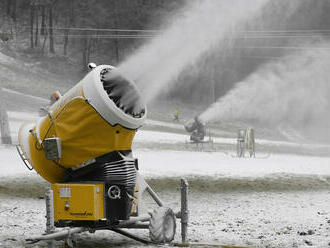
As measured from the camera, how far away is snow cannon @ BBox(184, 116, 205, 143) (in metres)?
31.3

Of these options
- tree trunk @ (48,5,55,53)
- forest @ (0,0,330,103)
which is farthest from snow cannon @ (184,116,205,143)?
tree trunk @ (48,5,55,53)

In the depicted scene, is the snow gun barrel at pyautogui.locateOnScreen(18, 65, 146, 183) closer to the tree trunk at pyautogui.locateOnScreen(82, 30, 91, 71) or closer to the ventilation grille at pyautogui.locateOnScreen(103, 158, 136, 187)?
the ventilation grille at pyautogui.locateOnScreen(103, 158, 136, 187)

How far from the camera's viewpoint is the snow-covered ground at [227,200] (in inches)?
390

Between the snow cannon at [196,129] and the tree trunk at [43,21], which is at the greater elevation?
the tree trunk at [43,21]

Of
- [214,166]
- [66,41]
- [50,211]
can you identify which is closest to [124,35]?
[66,41]

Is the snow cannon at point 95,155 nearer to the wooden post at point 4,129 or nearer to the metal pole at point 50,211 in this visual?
the metal pole at point 50,211

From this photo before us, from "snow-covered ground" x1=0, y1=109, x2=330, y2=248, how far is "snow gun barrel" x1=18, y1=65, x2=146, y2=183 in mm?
1402

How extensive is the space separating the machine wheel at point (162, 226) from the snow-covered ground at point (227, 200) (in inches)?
20.9

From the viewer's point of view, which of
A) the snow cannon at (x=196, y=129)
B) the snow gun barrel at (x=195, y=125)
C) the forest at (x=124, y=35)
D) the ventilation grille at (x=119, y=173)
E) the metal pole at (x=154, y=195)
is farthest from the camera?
the forest at (x=124, y=35)

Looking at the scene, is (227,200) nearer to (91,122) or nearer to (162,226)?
(162,226)

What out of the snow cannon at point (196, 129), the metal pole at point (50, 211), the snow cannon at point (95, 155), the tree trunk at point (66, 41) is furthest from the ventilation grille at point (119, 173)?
the tree trunk at point (66, 41)

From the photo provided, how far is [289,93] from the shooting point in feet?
236

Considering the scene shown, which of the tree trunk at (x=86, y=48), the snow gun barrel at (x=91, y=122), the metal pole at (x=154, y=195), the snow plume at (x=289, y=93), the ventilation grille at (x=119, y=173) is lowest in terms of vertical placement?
the metal pole at (x=154, y=195)

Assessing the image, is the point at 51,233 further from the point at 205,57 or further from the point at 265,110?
the point at 205,57
